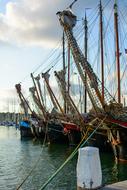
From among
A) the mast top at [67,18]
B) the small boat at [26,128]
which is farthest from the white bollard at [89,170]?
the small boat at [26,128]

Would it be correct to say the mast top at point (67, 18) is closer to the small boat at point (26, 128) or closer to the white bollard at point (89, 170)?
the white bollard at point (89, 170)

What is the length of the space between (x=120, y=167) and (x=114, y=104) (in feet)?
15.2

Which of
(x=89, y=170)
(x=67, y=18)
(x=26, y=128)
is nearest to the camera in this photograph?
(x=89, y=170)

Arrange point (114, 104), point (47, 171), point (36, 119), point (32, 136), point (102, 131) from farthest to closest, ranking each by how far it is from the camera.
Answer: point (32, 136)
point (36, 119)
point (102, 131)
point (114, 104)
point (47, 171)

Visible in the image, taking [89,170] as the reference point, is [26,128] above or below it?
below

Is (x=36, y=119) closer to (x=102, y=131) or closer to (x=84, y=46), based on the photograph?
(x=84, y=46)

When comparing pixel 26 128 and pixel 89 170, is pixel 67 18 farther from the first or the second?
pixel 26 128

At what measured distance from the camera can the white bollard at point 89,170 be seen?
940 centimetres

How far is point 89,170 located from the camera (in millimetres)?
9422

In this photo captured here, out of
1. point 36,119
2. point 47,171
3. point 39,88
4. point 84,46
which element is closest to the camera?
point 47,171

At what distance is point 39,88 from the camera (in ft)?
206

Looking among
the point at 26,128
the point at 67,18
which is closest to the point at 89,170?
the point at 67,18

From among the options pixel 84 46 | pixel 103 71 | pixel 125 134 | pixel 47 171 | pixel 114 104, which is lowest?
pixel 47 171

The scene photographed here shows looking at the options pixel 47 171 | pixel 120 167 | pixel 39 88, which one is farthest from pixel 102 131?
pixel 39 88
